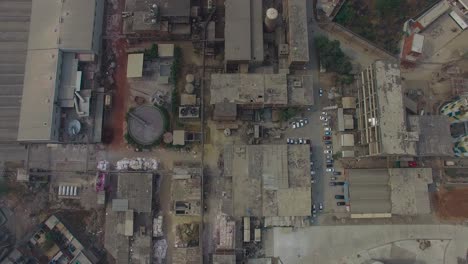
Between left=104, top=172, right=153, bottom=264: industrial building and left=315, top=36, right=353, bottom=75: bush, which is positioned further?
left=315, top=36, right=353, bottom=75: bush

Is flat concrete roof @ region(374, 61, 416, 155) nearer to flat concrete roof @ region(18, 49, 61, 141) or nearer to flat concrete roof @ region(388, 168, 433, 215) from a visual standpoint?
flat concrete roof @ region(388, 168, 433, 215)

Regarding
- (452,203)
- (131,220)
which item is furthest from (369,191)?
(131,220)

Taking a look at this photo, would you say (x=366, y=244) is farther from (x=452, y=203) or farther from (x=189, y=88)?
(x=189, y=88)

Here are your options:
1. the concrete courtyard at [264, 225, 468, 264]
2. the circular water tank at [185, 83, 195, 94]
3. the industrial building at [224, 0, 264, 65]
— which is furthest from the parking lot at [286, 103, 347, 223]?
the circular water tank at [185, 83, 195, 94]

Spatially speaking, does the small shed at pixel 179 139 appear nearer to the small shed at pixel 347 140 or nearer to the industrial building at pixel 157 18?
the industrial building at pixel 157 18

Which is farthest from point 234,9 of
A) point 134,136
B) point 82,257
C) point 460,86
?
point 82,257
